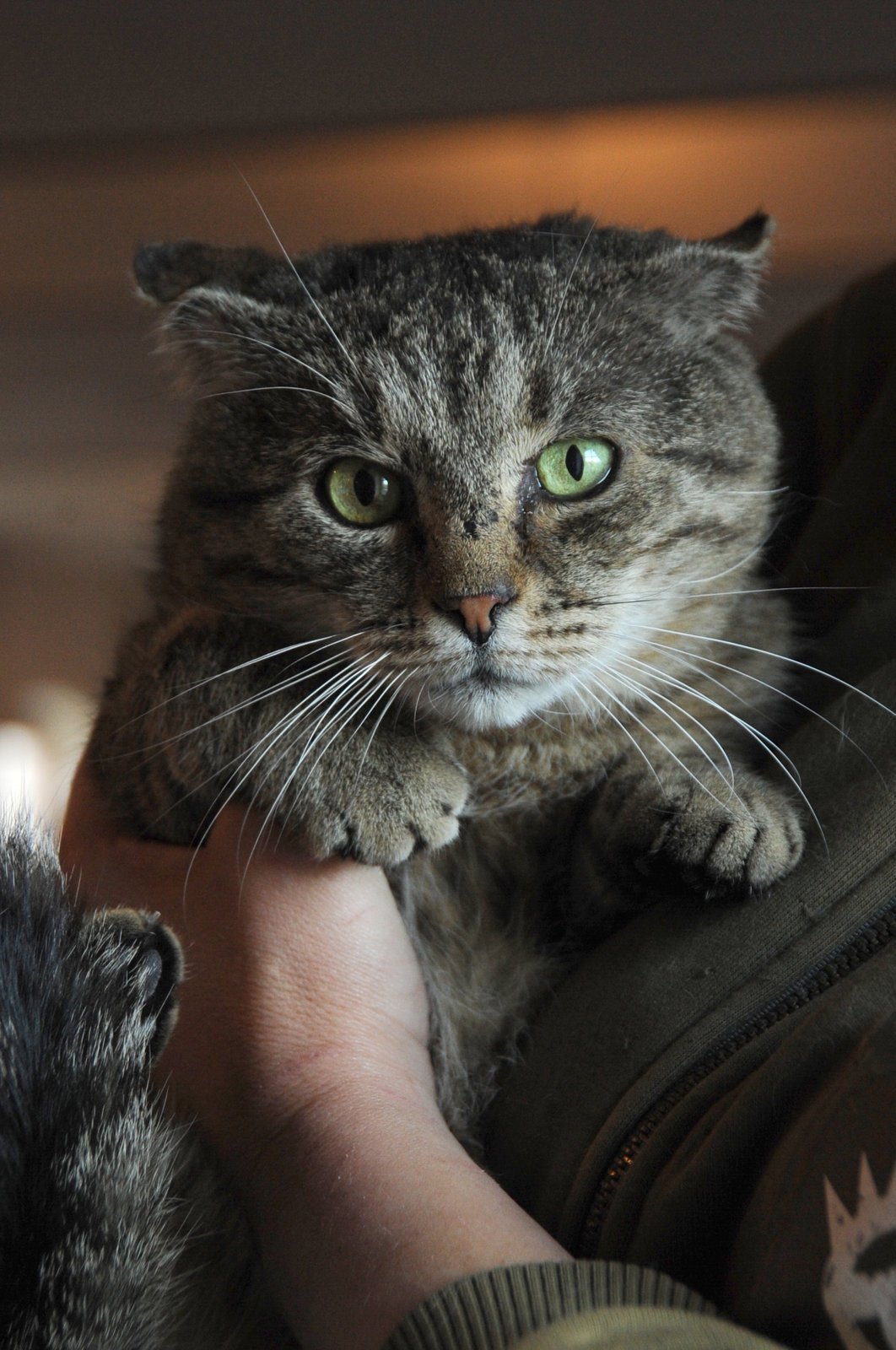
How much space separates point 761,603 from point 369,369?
478mm

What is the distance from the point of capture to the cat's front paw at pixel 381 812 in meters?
0.79

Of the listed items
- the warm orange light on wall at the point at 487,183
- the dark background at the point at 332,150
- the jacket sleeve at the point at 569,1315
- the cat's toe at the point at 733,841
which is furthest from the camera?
the warm orange light on wall at the point at 487,183

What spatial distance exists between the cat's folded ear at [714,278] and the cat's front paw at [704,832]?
0.46m

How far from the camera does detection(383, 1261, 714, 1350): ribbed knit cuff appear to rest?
0.49 metres

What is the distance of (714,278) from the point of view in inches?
37.9

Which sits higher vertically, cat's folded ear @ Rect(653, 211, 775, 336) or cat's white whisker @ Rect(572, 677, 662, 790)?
cat's folded ear @ Rect(653, 211, 775, 336)

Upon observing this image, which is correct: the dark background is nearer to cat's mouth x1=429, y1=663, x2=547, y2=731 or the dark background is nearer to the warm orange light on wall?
the warm orange light on wall

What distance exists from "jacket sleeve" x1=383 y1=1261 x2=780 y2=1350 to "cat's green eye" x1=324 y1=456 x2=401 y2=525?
602 mm

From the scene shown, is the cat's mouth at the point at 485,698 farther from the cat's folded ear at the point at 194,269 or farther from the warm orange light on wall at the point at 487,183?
the warm orange light on wall at the point at 487,183

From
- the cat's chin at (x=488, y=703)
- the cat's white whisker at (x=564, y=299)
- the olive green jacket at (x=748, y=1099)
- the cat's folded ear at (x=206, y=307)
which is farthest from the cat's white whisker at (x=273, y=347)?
the olive green jacket at (x=748, y=1099)

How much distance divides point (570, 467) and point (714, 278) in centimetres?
27

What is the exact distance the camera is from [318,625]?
906mm

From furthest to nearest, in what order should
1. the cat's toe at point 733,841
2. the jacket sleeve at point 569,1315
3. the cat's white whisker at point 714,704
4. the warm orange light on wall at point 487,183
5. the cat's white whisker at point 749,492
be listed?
the warm orange light on wall at point 487,183 < the cat's white whisker at point 749,492 < the cat's white whisker at point 714,704 < the cat's toe at point 733,841 < the jacket sleeve at point 569,1315

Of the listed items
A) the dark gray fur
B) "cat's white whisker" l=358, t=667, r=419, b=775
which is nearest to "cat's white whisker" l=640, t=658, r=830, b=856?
"cat's white whisker" l=358, t=667, r=419, b=775
